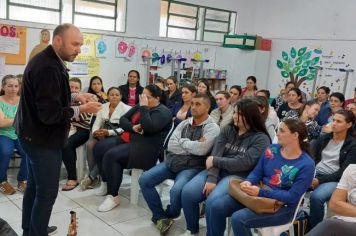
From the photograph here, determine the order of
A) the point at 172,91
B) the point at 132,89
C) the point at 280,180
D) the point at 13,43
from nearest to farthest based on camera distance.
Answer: the point at 280,180 → the point at 13,43 → the point at 172,91 → the point at 132,89

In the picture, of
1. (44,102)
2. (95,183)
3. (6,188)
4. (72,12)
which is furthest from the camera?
(72,12)

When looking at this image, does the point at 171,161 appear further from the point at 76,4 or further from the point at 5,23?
the point at 76,4

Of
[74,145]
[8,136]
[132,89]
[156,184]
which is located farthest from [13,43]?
[156,184]

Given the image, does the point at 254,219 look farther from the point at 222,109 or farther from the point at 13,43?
the point at 13,43

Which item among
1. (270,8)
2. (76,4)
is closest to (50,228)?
(76,4)

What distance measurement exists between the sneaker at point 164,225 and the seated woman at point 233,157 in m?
0.21

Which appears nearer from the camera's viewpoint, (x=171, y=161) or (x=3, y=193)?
(x=171, y=161)

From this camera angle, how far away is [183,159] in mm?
2918

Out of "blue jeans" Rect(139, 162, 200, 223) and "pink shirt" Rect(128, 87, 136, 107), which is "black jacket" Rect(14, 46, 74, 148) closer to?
"blue jeans" Rect(139, 162, 200, 223)

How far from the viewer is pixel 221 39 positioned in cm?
764

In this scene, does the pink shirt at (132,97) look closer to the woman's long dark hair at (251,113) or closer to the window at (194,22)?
the window at (194,22)

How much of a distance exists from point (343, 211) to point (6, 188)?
9.28ft

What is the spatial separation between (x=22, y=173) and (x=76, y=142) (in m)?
0.59

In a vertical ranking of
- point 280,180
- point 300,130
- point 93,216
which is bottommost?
point 93,216
